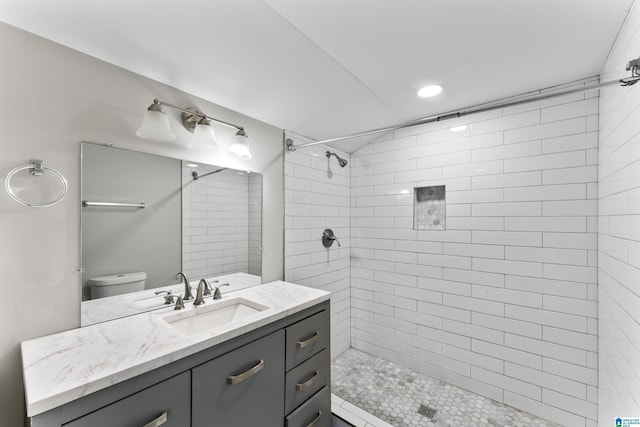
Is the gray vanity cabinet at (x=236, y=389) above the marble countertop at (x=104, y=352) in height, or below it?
below

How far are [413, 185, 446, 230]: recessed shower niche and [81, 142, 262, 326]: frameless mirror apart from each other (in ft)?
4.44

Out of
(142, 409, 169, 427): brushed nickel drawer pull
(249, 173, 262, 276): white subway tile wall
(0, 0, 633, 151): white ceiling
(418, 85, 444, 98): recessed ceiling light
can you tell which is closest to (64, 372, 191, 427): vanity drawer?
(142, 409, 169, 427): brushed nickel drawer pull

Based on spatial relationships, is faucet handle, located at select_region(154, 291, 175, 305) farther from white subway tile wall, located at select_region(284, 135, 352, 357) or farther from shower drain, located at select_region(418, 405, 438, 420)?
shower drain, located at select_region(418, 405, 438, 420)

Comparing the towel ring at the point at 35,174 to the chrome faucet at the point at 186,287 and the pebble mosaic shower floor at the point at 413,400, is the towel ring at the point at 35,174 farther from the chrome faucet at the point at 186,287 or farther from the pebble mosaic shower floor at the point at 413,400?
the pebble mosaic shower floor at the point at 413,400

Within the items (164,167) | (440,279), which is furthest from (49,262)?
(440,279)

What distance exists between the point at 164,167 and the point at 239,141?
17.3 inches

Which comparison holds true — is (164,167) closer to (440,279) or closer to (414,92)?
(414,92)

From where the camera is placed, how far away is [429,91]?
5.90 ft

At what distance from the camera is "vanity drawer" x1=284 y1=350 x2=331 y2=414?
133 centimetres

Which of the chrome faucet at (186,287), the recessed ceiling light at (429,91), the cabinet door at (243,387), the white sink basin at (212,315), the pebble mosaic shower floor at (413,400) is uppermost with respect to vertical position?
the recessed ceiling light at (429,91)

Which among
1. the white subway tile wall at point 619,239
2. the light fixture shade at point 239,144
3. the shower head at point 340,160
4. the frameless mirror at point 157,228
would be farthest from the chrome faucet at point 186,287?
the white subway tile wall at point 619,239

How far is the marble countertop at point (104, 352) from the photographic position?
720 mm

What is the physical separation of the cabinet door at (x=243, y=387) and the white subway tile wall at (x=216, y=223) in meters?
0.67

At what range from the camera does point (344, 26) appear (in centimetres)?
124
